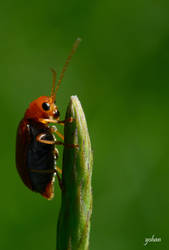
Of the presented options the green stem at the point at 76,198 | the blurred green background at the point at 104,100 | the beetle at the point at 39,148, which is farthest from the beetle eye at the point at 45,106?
the blurred green background at the point at 104,100

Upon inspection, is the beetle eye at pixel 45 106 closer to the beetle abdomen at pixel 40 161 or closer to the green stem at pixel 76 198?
the beetle abdomen at pixel 40 161

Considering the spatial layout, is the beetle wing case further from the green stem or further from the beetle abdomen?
the green stem

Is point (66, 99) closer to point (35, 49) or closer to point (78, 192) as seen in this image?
point (35, 49)

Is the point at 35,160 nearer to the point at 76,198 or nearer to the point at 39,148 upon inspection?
the point at 39,148

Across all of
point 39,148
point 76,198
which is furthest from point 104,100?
point 76,198

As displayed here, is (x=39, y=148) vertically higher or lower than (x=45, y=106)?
lower
